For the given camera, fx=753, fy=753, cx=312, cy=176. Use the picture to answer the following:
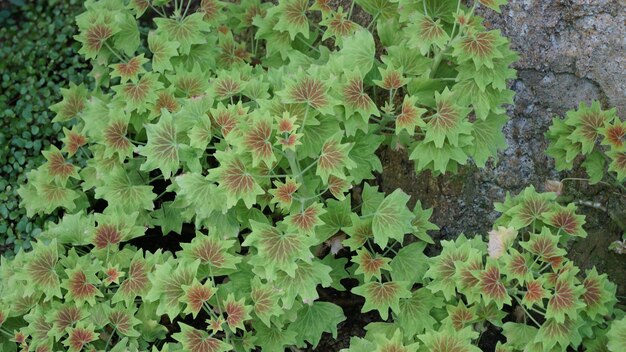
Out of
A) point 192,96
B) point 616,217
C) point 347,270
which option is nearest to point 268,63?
point 192,96

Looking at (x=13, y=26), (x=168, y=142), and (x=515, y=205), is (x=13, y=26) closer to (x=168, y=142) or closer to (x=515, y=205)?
(x=168, y=142)

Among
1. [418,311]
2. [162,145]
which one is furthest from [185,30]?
[418,311]

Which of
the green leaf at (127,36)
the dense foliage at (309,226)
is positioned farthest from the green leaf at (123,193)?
the green leaf at (127,36)

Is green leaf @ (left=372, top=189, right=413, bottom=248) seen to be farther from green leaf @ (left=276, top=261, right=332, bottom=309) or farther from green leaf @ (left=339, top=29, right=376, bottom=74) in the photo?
green leaf @ (left=339, top=29, right=376, bottom=74)

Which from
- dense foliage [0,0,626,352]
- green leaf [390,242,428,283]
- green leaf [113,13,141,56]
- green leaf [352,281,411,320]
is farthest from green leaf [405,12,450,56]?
green leaf [113,13,141,56]

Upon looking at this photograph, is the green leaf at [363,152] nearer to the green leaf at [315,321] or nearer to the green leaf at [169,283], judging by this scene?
the green leaf at [315,321]

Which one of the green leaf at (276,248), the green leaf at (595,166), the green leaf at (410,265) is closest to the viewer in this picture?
the green leaf at (276,248)
